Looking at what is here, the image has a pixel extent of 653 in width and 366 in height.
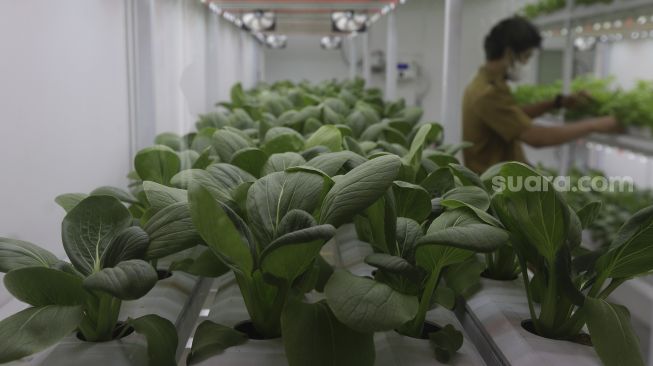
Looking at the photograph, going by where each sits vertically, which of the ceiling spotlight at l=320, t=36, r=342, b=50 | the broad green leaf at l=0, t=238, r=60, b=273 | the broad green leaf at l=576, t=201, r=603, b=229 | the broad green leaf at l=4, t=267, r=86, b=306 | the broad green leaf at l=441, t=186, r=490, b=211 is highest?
the ceiling spotlight at l=320, t=36, r=342, b=50

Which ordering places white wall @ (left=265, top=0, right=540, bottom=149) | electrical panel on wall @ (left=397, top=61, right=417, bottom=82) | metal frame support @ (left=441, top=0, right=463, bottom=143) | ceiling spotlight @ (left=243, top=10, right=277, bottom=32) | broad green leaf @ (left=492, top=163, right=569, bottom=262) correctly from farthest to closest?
electrical panel on wall @ (left=397, top=61, right=417, bottom=82) → ceiling spotlight @ (left=243, top=10, right=277, bottom=32) → white wall @ (left=265, top=0, right=540, bottom=149) → metal frame support @ (left=441, top=0, right=463, bottom=143) → broad green leaf @ (left=492, top=163, right=569, bottom=262)

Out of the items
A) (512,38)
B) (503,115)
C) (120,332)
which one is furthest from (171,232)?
(512,38)

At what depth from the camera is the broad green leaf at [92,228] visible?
715mm

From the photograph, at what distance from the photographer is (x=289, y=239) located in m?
0.59

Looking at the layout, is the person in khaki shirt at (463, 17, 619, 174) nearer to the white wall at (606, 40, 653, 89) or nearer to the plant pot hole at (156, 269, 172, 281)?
the plant pot hole at (156, 269, 172, 281)

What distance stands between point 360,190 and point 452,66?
1.46 metres

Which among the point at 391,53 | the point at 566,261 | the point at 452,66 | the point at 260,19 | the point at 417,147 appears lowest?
the point at 566,261

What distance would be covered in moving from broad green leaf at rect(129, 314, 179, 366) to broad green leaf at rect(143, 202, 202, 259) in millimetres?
76

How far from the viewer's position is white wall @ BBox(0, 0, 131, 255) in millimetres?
1077

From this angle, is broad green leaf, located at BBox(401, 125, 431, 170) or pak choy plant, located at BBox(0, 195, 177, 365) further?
broad green leaf, located at BBox(401, 125, 431, 170)

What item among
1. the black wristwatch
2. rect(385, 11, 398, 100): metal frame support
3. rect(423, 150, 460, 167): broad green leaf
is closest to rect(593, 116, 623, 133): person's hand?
the black wristwatch

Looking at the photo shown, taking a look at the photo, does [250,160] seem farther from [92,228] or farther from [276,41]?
[276,41]

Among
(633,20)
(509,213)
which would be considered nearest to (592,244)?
(633,20)

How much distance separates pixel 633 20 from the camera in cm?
314
